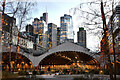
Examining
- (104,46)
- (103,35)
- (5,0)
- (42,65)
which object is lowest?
(42,65)

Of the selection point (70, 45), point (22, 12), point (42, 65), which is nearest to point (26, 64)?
point (42, 65)

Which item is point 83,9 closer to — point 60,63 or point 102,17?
point 102,17

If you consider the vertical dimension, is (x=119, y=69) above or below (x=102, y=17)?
below

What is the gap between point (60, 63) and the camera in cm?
5928

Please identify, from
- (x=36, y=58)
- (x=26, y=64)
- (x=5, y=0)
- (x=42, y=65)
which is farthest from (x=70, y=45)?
(x=5, y=0)

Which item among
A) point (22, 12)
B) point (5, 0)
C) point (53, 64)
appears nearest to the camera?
point (5, 0)

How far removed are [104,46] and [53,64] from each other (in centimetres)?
5059

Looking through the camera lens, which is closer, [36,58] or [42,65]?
[36,58]

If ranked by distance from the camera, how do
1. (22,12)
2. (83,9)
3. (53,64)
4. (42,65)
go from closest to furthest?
(83,9) → (22,12) → (42,65) → (53,64)

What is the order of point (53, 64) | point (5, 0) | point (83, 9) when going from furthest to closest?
point (53, 64)
point (5, 0)
point (83, 9)

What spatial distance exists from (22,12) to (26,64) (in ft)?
140

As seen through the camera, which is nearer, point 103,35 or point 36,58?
point 103,35

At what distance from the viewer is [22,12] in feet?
50.8

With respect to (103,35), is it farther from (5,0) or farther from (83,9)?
(5,0)
